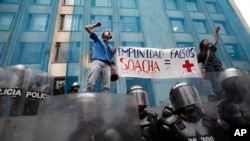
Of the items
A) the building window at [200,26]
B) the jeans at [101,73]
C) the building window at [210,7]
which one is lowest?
the jeans at [101,73]

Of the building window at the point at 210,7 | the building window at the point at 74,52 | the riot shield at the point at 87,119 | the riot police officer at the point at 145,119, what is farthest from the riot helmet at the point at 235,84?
the building window at the point at 210,7

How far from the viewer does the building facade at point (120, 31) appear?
245 inches

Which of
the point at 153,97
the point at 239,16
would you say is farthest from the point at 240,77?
the point at 239,16

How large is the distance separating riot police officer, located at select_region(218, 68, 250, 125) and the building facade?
1.15 metres

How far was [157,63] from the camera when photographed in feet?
14.4

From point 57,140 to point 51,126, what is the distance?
144 mm

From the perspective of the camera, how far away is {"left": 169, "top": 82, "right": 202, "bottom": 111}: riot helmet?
2650 millimetres

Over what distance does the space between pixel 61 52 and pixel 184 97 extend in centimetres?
918

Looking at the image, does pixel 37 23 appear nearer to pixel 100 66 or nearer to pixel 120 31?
→ pixel 120 31

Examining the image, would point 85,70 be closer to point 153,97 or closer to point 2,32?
point 153,97

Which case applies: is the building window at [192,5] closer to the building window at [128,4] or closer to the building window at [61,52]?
the building window at [128,4]

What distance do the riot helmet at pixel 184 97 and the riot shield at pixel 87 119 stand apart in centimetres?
73

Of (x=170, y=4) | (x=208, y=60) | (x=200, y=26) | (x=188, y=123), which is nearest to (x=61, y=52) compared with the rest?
(x=170, y=4)

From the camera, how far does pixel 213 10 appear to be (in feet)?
27.9
